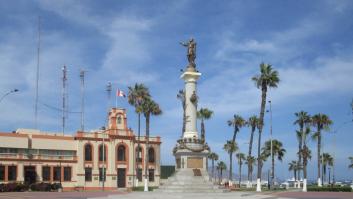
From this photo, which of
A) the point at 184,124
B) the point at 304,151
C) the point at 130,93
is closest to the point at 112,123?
the point at 130,93

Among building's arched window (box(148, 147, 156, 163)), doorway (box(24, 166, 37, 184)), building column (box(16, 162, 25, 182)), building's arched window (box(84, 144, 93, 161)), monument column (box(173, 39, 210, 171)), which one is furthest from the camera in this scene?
building's arched window (box(148, 147, 156, 163))

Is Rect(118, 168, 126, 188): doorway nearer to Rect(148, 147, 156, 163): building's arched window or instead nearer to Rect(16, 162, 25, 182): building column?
Rect(148, 147, 156, 163): building's arched window

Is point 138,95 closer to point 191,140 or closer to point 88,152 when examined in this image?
point 88,152

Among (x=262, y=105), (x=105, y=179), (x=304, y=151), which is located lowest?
(x=105, y=179)

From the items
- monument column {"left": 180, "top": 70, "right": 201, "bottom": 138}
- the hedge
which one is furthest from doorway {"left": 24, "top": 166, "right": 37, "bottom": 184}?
monument column {"left": 180, "top": 70, "right": 201, "bottom": 138}

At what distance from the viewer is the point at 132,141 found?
8750cm

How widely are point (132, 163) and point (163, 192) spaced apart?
48.8 meters

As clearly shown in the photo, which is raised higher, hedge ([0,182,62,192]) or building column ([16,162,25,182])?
building column ([16,162,25,182])

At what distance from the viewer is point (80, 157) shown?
269 ft

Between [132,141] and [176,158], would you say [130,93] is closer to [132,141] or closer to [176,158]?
[132,141]

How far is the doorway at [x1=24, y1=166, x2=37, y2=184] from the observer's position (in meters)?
77.0

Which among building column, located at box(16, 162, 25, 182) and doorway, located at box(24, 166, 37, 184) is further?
doorway, located at box(24, 166, 37, 184)

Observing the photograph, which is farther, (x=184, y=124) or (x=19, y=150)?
(x=19, y=150)

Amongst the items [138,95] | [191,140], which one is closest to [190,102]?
[191,140]
